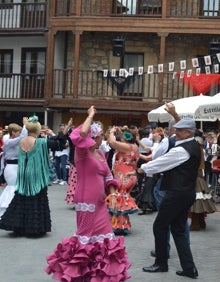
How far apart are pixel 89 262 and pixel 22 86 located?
18549 mm

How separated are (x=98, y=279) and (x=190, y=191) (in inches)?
59.7

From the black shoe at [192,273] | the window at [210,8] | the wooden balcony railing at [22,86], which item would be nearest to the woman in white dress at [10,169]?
the black shoe at [192,273]

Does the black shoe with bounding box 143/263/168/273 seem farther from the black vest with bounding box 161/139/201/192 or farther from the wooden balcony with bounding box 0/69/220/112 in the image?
the wooden balcony with bounding box 0/69/220/112

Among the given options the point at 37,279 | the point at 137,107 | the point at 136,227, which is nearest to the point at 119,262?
the point at 37,279

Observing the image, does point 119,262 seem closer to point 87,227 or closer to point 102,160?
point 87,227

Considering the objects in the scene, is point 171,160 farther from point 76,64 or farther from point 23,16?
point 23,16

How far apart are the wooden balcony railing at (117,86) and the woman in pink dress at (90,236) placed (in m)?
15.3

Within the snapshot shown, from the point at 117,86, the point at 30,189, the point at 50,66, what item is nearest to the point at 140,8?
the point at 117,86

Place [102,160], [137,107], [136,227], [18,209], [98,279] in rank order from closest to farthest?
1. [98,279]
2. [102,160]
3. [18,209]
4. [136,227]
5. [137,107]

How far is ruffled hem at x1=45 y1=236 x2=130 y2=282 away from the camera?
5871 millimetres

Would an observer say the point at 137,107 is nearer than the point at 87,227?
No

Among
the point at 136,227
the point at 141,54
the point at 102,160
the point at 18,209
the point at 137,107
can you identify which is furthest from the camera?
the point at 141,54

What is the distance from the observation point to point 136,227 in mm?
9961

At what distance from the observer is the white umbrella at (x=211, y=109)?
38.8 ft
